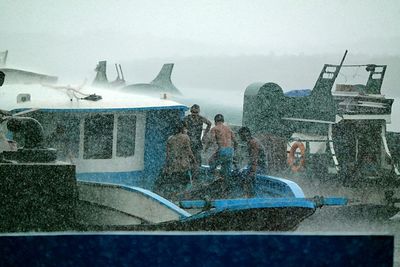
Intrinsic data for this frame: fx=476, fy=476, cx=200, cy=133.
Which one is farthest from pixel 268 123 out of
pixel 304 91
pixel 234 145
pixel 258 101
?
pixel 234 145

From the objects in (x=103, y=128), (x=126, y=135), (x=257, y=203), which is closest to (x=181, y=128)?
(x=126, y=135)

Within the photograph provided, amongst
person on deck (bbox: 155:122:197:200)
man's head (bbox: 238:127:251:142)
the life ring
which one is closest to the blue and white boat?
person on deck (bbox: 155:122:197:200)

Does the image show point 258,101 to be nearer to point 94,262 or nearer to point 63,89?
point 63,89

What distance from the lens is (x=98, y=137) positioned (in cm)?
870

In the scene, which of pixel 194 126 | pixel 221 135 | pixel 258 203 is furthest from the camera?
pixel 194 126

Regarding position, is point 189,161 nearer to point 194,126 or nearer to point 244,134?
point 194,126

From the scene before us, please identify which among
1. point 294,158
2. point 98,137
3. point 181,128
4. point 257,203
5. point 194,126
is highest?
point 181,128

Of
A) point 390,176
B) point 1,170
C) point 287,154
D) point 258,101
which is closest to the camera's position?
point 1,170

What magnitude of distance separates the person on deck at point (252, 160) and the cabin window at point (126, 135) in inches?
82.4

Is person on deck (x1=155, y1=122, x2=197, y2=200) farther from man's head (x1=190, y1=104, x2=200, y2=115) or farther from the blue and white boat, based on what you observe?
man's head (x1=190, y1=104, x2=200, y2=115)

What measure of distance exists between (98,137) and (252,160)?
2858mm

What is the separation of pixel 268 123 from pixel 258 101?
0.87 metres

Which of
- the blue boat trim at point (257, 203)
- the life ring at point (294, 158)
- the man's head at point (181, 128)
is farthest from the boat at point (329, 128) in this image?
the blue boat trim at point (257, 203)

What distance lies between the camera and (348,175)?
13.8m
